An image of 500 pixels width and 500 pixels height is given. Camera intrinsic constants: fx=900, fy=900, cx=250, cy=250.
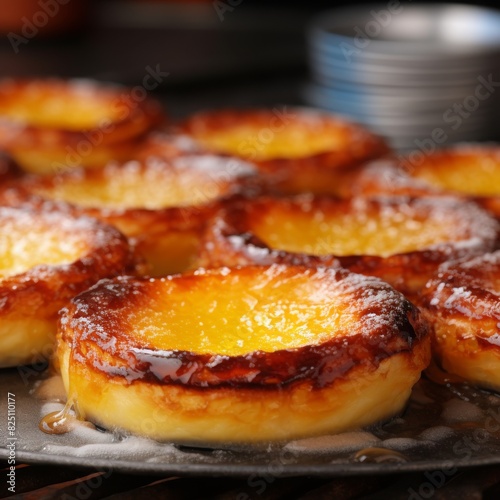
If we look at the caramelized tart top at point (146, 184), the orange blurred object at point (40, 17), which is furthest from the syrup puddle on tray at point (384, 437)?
the orange blurred object at point (40, 17)

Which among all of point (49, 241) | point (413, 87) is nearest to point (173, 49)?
point (413, 87)

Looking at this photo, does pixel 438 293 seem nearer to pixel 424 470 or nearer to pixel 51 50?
pixel 424 470

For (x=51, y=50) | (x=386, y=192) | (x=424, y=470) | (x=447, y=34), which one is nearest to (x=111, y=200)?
(x=386, y=192)

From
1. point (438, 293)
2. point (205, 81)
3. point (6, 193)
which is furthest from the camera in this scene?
point (205, 81)

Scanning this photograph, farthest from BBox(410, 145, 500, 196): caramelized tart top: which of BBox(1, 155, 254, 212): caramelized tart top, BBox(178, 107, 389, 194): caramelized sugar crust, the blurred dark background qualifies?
the blurred dark background

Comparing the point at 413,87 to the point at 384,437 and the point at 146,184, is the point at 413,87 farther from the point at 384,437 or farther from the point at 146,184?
the point at 384,437

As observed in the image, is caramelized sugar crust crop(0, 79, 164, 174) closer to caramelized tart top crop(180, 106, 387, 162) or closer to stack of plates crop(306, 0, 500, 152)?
caramelized tart top crop(180, 106, 387, 162)

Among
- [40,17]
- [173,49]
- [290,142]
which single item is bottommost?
[173,49]
